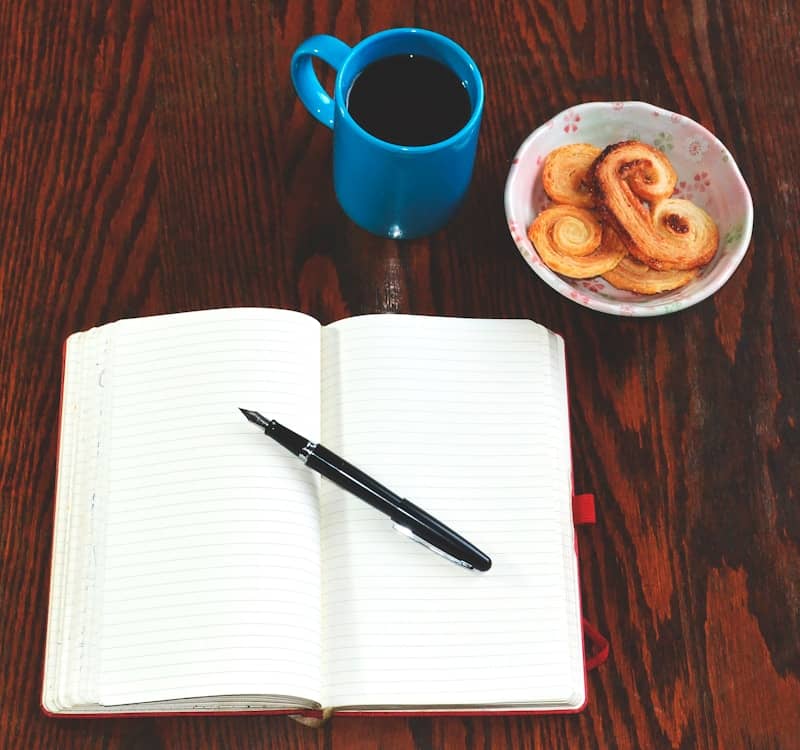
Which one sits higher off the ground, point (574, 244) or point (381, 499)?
point (574, 244)

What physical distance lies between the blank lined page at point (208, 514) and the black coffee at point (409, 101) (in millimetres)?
148

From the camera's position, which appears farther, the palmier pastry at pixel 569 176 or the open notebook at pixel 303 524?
the palmier pastry at pixel 569 176

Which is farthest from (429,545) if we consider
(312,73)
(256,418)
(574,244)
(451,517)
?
(312,73)

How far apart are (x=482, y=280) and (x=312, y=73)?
0.67 feet

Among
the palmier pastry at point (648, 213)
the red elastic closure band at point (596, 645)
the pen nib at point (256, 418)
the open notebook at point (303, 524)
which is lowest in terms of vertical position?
the red elastic closure band at point (596, 645)

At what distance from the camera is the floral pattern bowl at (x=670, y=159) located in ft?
2.28

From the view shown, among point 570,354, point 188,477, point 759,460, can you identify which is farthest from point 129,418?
point 759,460

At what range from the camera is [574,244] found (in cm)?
70

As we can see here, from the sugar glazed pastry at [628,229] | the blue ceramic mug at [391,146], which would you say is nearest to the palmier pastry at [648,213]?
the sugar glazed pastry at [628,229]

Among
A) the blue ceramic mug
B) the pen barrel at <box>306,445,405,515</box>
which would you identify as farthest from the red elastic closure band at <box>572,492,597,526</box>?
the blue ceramic mug

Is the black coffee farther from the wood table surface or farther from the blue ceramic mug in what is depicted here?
the wood table surface

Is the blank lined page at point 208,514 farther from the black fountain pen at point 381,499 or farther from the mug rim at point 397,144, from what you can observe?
the mug rim at point 397,144

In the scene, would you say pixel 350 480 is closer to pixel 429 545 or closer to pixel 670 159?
pixel 429 545

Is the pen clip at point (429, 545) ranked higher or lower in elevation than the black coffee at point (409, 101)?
lower
